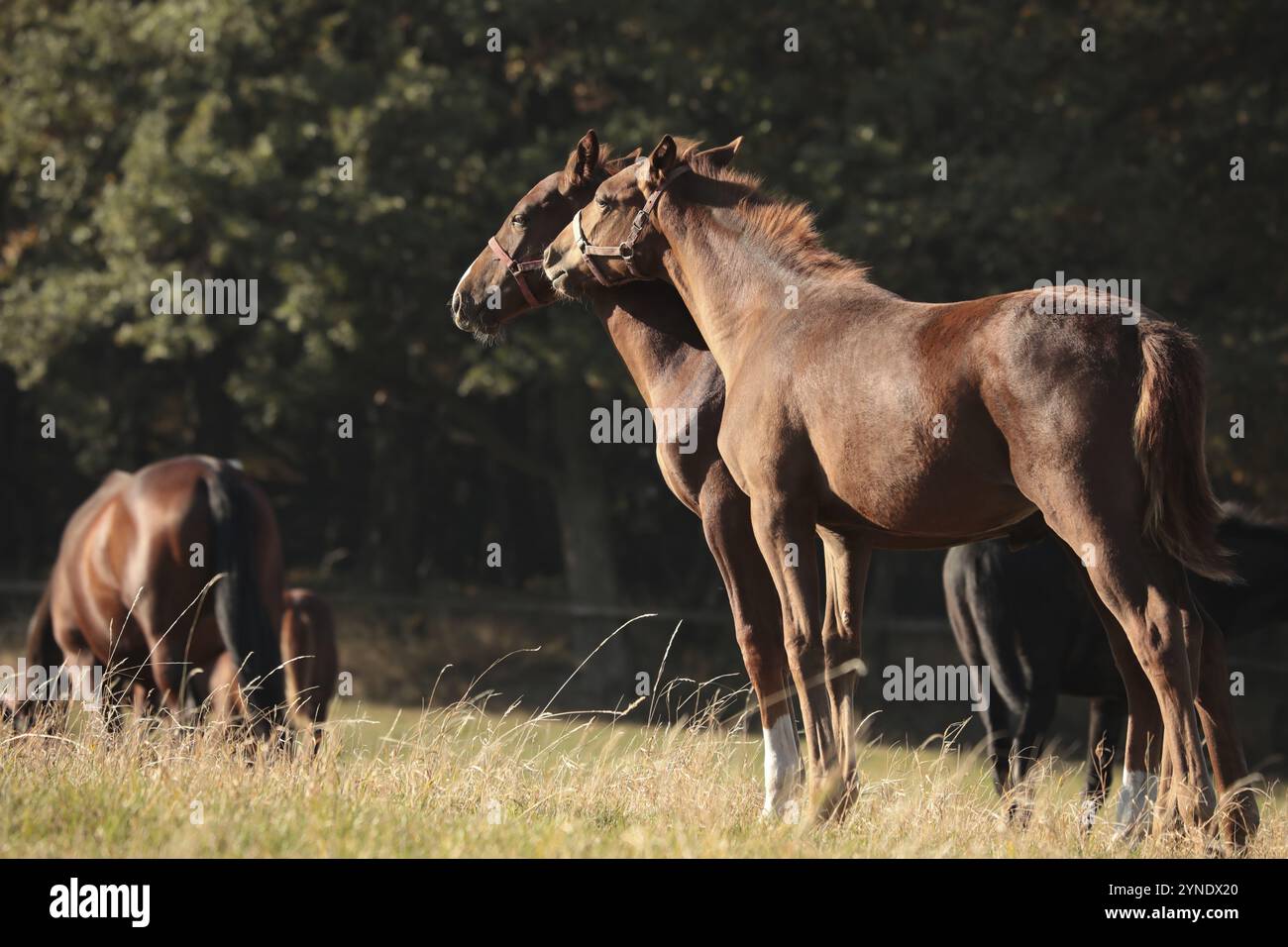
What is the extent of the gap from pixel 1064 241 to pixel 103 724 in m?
13.2

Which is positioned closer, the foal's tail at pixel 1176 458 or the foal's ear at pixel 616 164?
the foal's tail at pixel 1176 458

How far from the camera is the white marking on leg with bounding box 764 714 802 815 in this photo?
19.4 ft

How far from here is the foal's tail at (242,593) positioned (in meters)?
8.76

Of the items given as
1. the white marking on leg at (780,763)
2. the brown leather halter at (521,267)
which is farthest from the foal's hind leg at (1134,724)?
the brown leather halter at (521,267)

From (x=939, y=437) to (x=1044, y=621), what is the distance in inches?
161

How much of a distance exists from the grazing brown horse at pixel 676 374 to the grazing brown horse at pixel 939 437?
331mm

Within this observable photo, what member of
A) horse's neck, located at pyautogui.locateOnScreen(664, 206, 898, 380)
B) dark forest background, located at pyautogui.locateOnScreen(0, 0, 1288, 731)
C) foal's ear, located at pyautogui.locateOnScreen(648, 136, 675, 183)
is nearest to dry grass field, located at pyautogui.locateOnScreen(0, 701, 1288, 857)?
horse's neck, located at pyautogui.locateOnScreen(664, 206, 898, 380)

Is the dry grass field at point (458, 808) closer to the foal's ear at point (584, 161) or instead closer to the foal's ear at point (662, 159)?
the foal's ear at point (662, 159)

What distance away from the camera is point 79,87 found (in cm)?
1770

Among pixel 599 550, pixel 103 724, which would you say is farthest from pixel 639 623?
pixel 103 724

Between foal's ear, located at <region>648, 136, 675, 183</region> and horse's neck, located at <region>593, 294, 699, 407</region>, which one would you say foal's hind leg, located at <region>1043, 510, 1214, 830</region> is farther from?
foal's ear, located at <region>648, 136, 675, 183</region>

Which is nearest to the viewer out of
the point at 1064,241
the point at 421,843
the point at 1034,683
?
the point at 421,843

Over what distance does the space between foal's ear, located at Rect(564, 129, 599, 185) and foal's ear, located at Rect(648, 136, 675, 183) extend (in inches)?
25.8

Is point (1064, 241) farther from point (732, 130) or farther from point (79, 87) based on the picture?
point (79, 87)
